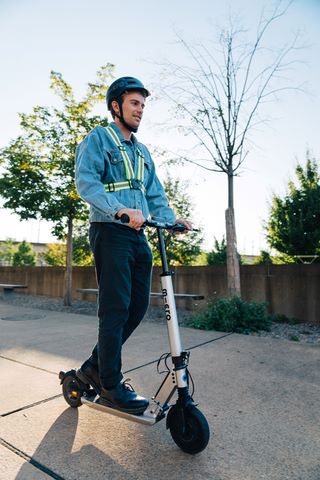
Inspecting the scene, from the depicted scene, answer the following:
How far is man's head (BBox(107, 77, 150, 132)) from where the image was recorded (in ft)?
6.92

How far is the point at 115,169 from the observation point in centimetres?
211

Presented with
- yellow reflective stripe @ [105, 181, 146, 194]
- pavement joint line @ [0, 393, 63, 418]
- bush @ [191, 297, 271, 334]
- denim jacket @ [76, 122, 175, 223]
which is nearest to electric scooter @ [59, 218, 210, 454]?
denim jacket @ [76, 122, 175, 223]

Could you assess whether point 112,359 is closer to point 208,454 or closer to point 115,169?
point 208,454

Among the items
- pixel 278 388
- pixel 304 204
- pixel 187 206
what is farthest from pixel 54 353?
pixel 304 204

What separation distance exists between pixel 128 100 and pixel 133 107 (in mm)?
52

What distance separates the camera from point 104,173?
6.86ft

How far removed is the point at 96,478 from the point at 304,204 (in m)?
14.6

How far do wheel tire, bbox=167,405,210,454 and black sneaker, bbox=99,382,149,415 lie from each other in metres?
0.18

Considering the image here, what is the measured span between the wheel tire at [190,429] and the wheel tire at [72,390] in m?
0.75

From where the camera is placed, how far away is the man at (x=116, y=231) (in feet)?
6.28

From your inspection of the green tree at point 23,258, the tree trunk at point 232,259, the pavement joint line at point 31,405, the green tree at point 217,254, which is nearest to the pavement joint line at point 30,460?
the pavement joint line at point 31,405

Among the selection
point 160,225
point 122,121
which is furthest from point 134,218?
point 122,121

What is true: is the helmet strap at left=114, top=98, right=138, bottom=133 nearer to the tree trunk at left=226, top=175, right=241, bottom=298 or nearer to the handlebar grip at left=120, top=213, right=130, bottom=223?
the handlebar grip at left=120, top=213, right=130, bottom=223

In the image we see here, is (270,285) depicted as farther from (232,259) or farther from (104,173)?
(104,173)
